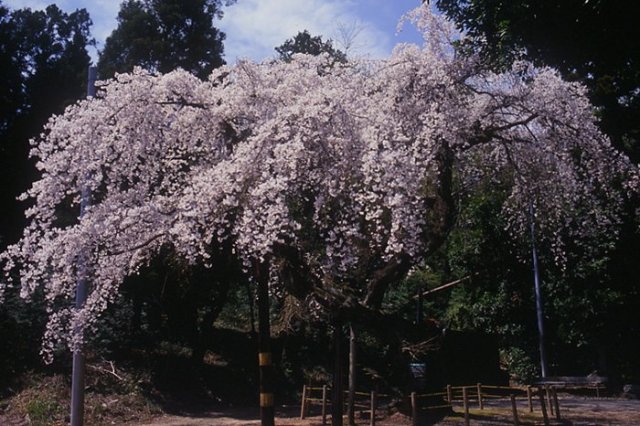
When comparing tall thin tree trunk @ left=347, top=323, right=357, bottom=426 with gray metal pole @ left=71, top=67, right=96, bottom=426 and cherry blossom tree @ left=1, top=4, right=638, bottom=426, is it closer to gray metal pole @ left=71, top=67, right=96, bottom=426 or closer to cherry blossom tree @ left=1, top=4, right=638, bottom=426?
cherry blossom tree @ left=1, top=4, right=638, bottom=426

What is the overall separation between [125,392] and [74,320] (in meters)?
8.30

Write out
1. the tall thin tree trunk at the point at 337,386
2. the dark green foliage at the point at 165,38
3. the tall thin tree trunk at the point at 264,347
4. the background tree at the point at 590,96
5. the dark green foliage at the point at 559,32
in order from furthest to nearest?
the dark green foliage at the point at 165,38 → the tall thin tree trunk at the point at 264,347 → the tall thin tree trunk at the point at 337,386 → the background tree at the point at 590,96 → the dark green foliage at the point at 559,32

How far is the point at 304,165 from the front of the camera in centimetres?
973

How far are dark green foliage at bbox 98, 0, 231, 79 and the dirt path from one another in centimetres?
1459

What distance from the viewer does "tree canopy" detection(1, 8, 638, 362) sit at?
31.5 ft

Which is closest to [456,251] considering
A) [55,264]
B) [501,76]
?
[501,76]

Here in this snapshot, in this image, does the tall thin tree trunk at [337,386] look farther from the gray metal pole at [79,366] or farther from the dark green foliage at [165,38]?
the dark green foliage at [165,38]

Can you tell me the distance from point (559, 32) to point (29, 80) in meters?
21.1

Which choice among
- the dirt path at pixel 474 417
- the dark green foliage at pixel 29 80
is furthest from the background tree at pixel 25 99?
the dirt path at pixel 474 417

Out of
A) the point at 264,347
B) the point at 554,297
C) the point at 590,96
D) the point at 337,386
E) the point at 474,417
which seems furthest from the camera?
the point at 554,297

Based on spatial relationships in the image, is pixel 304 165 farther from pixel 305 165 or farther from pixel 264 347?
pixel 264 347

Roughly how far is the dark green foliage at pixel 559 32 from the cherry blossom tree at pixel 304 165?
744 mm

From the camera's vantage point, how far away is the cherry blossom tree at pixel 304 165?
31.5 feet

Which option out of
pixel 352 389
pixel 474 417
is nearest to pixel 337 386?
pixel 352 389
